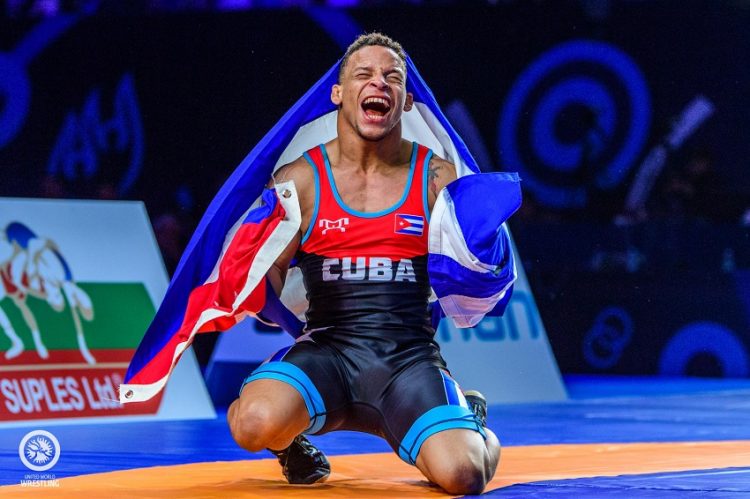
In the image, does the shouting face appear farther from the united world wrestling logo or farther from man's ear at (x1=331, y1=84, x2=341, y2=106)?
the united world wrestling logo

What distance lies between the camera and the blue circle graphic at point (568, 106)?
378 inches

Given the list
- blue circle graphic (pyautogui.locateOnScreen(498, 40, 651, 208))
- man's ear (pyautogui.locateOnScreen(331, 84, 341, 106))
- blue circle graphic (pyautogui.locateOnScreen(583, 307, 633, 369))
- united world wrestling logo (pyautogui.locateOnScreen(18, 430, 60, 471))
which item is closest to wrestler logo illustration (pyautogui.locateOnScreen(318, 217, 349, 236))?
man's ear (pyautogui.locateOnScreen(331, 84, 341, 106))

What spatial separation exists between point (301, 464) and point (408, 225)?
0.84 m

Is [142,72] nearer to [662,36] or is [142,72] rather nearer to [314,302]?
[662,36]

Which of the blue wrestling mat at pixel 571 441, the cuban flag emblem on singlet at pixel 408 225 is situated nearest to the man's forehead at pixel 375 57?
the cuban flag emblem on singlet at pixel 408 225

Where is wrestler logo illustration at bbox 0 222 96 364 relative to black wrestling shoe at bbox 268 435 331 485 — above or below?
above

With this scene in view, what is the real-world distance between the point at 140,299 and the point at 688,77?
563 centimetres

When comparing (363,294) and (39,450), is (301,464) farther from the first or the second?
(39,450)

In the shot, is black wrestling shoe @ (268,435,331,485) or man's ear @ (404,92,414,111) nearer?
black wrestling shoe @ (268,435,331,485)

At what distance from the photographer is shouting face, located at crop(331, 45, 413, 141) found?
12.1ft

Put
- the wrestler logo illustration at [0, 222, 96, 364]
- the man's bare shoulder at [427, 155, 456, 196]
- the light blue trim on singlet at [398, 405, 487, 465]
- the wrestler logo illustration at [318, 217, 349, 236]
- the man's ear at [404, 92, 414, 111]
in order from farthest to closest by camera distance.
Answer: the wrestler logo illustration at [0, 222, 96, 364], the man's ear at [404, 92, 414, 111], the man's bare shoulder at [427, 155, 456, 196], the wrestler logo illustration at [318, 217, 349, 236], the light blue trim on singlet at [398, 405, 487, 465]

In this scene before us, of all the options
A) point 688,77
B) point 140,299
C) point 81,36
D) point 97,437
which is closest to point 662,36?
point 688,77

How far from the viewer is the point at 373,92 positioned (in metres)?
3.67

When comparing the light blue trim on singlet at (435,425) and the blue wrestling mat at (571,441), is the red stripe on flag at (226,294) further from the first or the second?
the light blue trim on singlet at (435,425)
